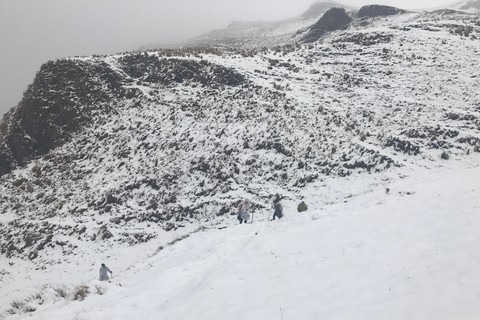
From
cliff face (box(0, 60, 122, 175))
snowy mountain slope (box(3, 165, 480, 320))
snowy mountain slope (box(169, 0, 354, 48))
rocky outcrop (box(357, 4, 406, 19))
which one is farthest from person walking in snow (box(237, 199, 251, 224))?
rocky outcrop (box(357, 4, 406, 19))

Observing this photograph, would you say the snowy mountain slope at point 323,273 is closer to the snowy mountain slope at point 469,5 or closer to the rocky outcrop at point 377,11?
the rocky outcrop at point 377,11

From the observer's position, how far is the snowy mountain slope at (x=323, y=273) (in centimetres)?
527

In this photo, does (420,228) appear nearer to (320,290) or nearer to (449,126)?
(320,290)

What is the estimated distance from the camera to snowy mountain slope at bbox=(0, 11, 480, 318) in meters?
18.4

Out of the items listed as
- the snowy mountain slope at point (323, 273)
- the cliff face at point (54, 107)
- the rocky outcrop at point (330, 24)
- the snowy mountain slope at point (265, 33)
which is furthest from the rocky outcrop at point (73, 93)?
the snowy mountain slope at point (265, 33)

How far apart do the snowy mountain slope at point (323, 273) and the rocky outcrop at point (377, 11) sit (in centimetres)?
5493

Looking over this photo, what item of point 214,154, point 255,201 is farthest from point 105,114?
point 255,201

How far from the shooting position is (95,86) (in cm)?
2966

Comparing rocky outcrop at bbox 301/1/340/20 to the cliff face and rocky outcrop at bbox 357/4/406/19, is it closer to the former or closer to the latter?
rocky outcrop at bbox 357/4/406/19

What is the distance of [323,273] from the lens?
268 inches

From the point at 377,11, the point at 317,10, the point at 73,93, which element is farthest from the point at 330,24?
the point at 317,10

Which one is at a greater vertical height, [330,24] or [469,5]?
[330,24]

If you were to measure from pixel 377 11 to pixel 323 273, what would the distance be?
211 feet

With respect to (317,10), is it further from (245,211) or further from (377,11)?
(245,211)
